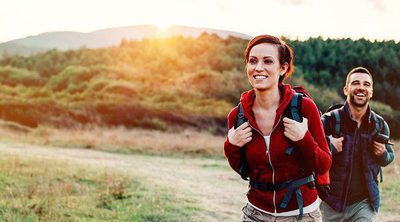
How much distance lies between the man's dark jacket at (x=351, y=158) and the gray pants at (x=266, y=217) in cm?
205

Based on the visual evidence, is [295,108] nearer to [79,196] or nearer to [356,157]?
[356,157]

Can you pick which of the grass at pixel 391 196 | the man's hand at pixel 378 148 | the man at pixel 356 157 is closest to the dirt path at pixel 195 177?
the grass at pixel 391 196

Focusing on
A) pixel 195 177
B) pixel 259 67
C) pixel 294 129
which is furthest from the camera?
pixel 195 177

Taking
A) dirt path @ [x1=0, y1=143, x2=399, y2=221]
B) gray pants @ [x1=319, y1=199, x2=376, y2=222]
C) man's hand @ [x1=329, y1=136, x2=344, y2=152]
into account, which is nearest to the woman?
man's hand @ [x1=329, y1=136, x2=344, y2=152]

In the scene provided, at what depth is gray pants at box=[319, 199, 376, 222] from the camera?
546 cm

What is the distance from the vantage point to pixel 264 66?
3.53m

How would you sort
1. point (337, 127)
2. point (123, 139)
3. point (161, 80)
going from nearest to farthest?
point (337, 127) → point (123, 139) → point (161, 80)

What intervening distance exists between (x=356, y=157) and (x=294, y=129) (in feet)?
8.06

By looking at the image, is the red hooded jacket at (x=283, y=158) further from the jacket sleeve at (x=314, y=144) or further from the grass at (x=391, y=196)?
the grass at (x=391, y=196)

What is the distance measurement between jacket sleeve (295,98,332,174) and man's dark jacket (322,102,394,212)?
2137 millimetres

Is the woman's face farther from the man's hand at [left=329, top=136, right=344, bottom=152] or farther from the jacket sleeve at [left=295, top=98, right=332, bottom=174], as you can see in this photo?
the man's hand at [left=329, top=136, right=344, bottom=152]

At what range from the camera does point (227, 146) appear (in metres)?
3.54

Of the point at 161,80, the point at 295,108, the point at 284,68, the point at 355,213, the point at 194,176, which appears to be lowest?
the point at 194,176

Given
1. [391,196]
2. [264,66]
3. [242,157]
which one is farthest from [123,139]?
[264,66]
